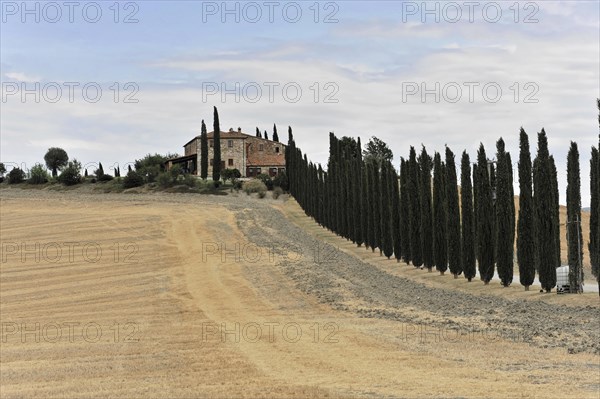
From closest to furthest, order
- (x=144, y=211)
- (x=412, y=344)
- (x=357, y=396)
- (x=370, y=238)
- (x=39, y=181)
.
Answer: (x=357, y=396)
(x=412, y=344)
(x=370, y=238)
(x=144, y=211)
(x=39, y=181)

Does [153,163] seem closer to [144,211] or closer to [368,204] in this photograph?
[144,211]

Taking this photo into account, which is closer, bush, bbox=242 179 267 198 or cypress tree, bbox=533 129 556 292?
cypress tree, bbox=533 129 556 292

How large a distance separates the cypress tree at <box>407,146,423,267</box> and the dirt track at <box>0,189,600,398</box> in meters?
1.16

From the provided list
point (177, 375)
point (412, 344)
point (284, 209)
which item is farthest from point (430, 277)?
point (284, 209)

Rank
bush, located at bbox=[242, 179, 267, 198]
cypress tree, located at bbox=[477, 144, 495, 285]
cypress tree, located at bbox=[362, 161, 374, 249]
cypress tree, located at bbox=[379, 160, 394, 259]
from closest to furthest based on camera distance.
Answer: cypress tree, located at bbox=[477, 144, 495, 285] < cypress tree, located at bbox=[379, 160, 394, 259] < cypress tree, located at bbox=[362, 161, 374, 249] < bush, located at bbox=[242, 179, 267, 198]

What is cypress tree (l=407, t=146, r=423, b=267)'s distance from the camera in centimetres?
4041


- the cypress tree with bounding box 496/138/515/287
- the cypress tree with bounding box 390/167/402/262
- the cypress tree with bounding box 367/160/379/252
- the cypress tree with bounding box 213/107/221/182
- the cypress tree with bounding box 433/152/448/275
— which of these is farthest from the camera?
the cypress tree with bounding box 213/107/221/182

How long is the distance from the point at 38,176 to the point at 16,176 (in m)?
2.78

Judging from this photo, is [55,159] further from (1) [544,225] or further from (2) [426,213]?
(1) [544,225]

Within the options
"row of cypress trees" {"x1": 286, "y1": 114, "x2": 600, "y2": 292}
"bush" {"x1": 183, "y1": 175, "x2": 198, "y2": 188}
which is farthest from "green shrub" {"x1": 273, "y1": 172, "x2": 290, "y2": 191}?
"row of cypress trees" {"x1": 286, "y1": 114, "x2": 600, "y2": 292}

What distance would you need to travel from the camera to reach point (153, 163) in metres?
98.6

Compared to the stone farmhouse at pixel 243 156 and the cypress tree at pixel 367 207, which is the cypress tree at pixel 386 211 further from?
the stone farmhouse at pixel 243 156

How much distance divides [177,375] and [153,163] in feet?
280

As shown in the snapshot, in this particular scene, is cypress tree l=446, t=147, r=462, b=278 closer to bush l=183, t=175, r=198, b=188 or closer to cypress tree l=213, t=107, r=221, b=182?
bush l=183, t=175, r=198, b=188
